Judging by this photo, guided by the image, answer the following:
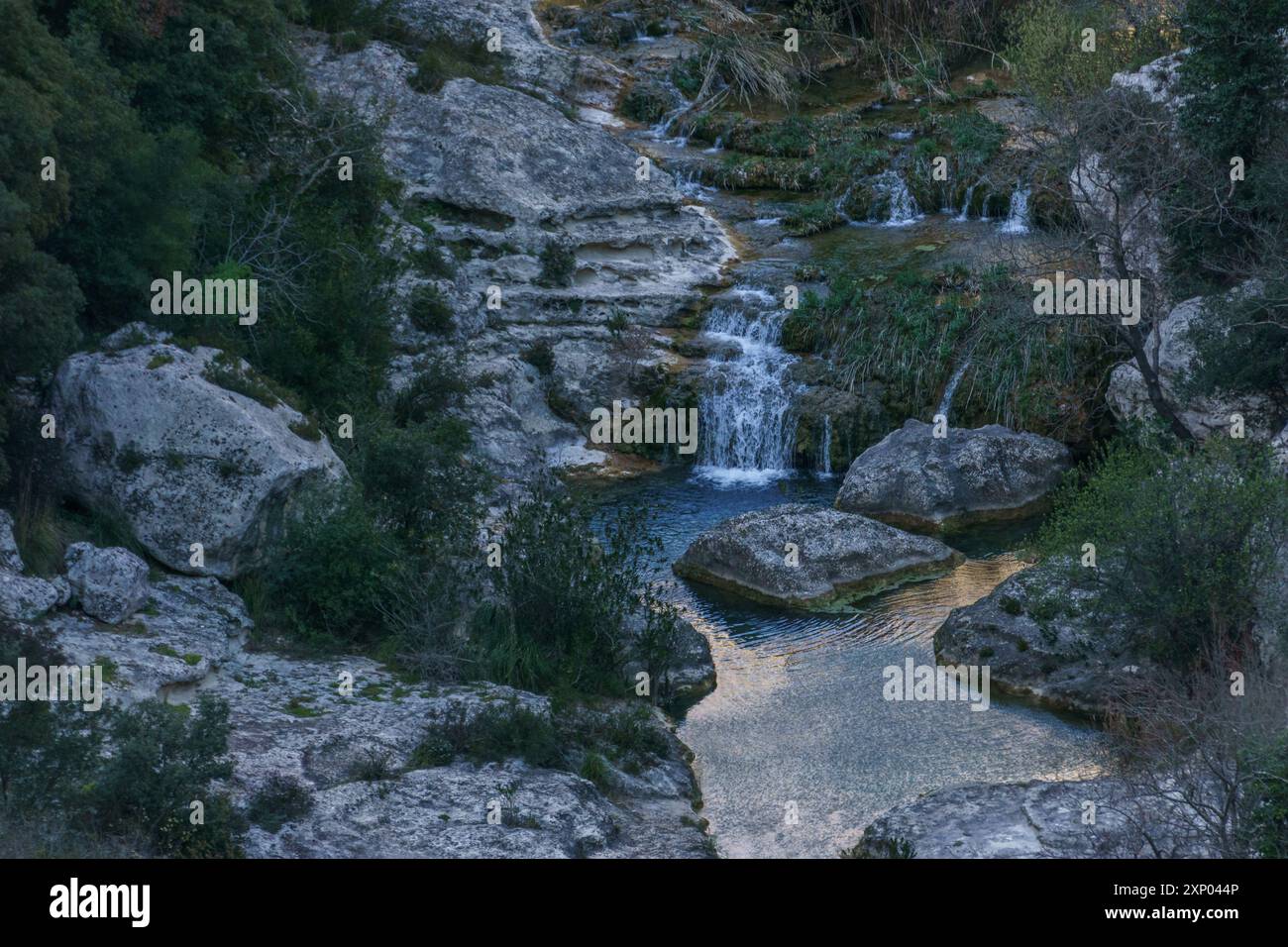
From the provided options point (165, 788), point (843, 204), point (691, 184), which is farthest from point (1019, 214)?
point (165, 788)

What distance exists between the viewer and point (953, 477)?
929 inches

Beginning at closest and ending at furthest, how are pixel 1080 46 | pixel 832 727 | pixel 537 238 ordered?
pixel 832 727, pixel 537 238, pixel 1080 46

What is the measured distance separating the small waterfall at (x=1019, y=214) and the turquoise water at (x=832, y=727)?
10870 mm

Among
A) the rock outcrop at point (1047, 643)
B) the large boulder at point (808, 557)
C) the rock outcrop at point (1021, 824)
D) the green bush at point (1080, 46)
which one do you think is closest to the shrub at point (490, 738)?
the rock outcrop at point (1021, 824)

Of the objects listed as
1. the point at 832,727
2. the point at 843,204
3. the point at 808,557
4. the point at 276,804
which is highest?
the point at 843,204

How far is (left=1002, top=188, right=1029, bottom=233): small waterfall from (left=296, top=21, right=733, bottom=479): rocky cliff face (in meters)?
6.10

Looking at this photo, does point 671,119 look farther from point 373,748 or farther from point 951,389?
point 373,748

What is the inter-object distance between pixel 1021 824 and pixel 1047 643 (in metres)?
4.79

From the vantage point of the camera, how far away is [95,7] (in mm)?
18984

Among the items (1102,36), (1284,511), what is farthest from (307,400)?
(1102,36)

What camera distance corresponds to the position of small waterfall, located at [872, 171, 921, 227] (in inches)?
1261

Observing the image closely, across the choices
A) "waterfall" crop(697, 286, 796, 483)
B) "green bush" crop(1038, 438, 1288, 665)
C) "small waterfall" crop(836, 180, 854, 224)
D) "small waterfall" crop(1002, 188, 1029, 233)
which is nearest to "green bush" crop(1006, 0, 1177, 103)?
"small waterfall" crop(1002, 188, 1029, 233)

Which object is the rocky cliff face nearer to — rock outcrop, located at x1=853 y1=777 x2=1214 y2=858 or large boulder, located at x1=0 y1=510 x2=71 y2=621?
large boulder, located at x1=0 y1=510 x2=71 y2=621

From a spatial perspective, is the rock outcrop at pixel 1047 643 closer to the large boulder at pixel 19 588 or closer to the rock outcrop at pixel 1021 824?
the rock outcrop at pixel 1021 824
